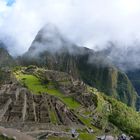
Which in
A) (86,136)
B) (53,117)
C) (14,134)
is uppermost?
(53,117)

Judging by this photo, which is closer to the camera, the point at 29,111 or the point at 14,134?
the point at 14,134

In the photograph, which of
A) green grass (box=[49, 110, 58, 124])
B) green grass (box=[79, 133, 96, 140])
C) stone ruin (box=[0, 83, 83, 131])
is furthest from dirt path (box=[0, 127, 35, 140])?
green grass (box=[79, 133, 96, 140])

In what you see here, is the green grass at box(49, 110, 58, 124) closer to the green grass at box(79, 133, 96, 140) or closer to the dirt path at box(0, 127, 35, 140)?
the green grass at box(79, 133, 96, 140)

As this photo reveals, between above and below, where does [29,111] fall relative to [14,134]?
above

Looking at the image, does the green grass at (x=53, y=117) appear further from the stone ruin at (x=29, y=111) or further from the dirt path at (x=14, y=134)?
the dirt path at (x=14, y=134)

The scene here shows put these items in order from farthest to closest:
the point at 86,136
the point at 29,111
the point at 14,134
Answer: the point at 29,111, the point at 86,136, the point at 14,134

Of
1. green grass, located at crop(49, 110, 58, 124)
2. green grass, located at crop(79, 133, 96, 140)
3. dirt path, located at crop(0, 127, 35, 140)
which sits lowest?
green grass, located at crop(79, 133, 96, 140)

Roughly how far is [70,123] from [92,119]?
22659 millimetres

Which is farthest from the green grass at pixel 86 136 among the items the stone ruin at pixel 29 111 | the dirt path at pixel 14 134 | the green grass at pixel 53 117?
the dirt path at pixel 14 134

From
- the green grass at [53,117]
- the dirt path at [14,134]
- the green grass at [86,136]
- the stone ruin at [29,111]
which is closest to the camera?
the dirt path at [14,134]

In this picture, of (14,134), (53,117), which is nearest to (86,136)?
(53,117)

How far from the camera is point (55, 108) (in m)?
169

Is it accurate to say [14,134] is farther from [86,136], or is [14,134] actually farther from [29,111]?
[86,136]

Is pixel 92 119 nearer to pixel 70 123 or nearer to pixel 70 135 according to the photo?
pixel 70 123
